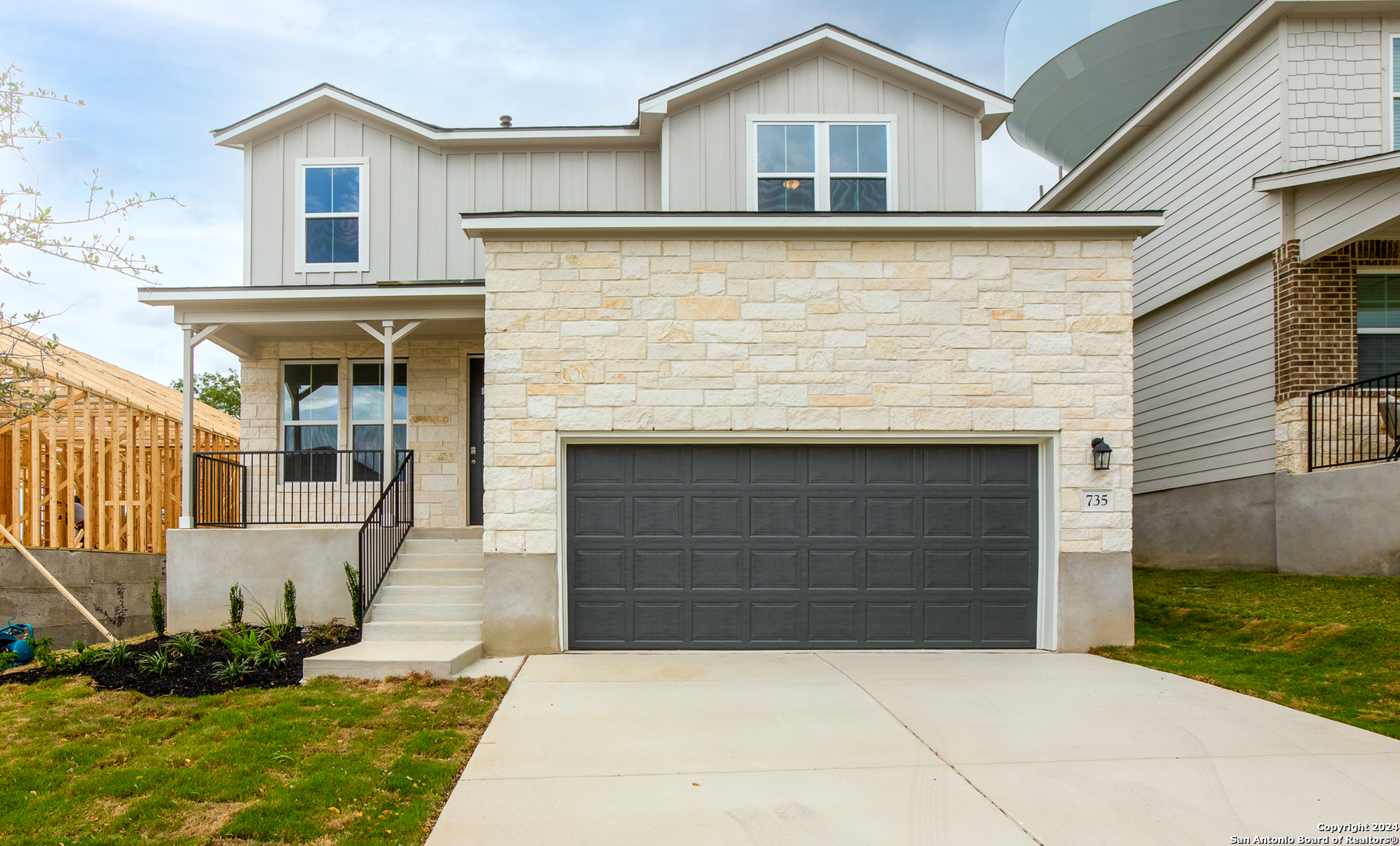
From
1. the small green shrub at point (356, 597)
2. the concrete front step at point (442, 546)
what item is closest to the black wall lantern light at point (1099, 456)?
the concrete front step at point (442, 546)

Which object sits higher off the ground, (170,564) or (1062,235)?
(1062,235)

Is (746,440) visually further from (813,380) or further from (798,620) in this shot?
(798,620)

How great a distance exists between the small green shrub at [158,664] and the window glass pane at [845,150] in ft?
29.4

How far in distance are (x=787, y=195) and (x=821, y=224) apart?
8.34ft

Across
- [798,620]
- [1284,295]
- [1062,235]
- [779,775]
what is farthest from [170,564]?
[1284,295]

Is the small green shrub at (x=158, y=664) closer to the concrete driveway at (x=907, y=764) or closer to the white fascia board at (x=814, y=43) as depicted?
the concrete driveway at (x=907, y=764)

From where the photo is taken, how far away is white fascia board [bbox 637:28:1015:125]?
1077 centimetres

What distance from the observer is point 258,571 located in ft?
32.4

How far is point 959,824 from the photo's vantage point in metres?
4.08

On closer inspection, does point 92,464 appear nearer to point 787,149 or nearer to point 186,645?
point 186,645

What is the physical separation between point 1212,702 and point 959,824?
340cm

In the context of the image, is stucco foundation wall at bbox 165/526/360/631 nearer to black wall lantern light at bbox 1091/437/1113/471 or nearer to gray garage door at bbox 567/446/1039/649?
gray garage door at bbox 567/446/1039/649

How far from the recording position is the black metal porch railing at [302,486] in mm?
10922

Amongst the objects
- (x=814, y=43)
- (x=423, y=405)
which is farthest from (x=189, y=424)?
(x=814, y=43)
